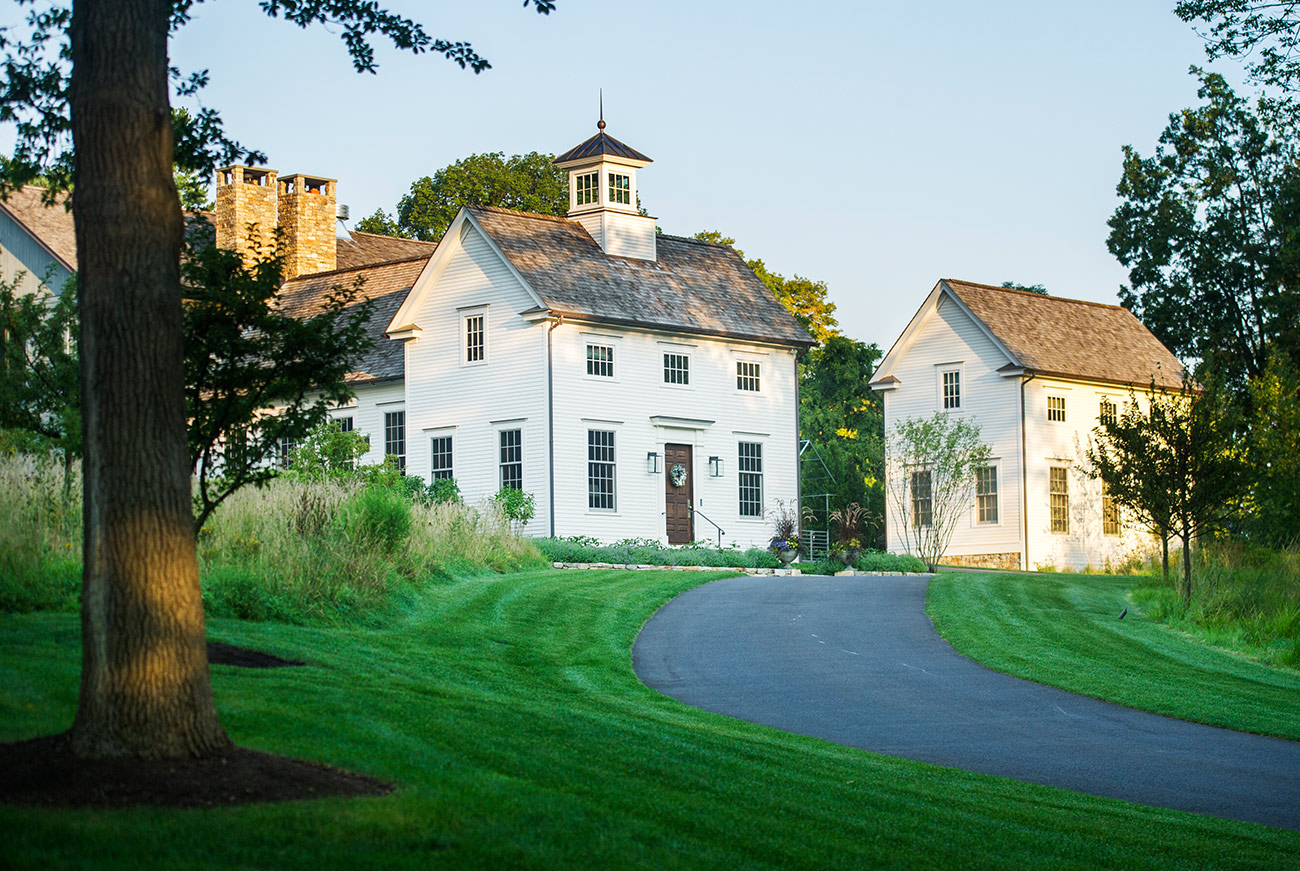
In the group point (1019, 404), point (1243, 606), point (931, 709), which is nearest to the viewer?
point (931, 709)

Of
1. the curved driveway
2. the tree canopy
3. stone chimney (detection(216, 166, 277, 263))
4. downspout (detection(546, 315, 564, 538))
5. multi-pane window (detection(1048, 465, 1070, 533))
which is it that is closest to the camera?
the curved driveway

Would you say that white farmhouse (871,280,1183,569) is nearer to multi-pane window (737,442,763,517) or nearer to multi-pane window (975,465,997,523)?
multi-pane window (975,465,997,523)

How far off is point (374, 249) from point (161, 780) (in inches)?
1662

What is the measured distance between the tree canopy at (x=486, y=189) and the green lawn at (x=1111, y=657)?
32.9 metres

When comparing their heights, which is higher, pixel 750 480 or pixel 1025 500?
pixel 750 480

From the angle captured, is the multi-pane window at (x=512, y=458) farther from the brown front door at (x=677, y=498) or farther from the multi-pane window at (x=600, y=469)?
the brown front door at (x=677, y=498)

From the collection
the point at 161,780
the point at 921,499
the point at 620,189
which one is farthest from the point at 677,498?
the point at 161,780

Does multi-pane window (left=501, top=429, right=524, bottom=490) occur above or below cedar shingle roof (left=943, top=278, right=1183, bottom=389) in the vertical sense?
below

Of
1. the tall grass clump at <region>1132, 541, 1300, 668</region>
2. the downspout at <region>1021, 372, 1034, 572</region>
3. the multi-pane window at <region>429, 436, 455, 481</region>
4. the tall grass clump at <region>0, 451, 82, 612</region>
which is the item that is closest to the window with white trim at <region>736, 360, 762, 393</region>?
the multi-pane window at <region>429, 436, 455, 481</region>

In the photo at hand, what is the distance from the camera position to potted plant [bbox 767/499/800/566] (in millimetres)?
32438

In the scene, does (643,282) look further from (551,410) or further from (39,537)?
(39,537)

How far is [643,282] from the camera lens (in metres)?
34.7

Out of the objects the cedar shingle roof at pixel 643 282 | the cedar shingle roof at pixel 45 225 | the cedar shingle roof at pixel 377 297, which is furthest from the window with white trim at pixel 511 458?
the cedar shingle roof at pixel 45 225

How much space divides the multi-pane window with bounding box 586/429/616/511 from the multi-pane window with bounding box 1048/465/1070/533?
44.0 ft
